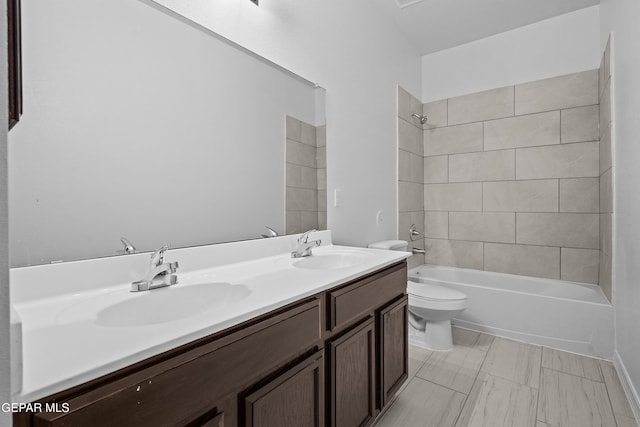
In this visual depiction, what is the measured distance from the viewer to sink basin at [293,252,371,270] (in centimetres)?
160

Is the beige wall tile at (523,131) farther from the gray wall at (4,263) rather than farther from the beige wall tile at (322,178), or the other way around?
the gray wall at (4,263)

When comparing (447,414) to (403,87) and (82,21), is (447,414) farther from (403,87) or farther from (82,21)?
(403,87)

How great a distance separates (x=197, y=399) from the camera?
26.8 inches

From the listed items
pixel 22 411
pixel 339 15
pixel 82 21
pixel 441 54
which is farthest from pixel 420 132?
pixel 22 411

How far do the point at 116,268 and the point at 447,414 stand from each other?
1.65 meters

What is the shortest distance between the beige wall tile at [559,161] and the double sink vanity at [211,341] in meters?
2.06

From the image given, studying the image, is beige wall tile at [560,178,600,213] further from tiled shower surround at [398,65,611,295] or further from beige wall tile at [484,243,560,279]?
beige wall tile at [484,243,560,279]

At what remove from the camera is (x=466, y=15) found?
8.71 feet

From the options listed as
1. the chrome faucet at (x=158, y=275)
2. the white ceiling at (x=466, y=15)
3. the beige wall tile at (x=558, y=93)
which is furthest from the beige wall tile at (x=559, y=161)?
the chrome faucet at (x=158, y=275)

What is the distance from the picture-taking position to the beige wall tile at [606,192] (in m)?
2.12

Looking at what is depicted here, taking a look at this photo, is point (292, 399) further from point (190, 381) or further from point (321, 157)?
point (321, 157)

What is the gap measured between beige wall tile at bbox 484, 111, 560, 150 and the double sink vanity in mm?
2110

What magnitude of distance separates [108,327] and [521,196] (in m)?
3.20
